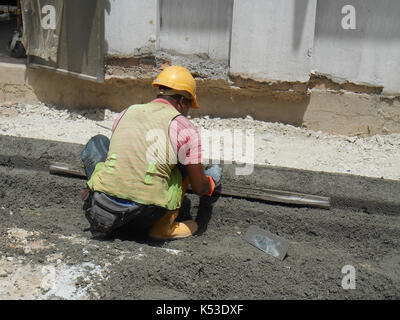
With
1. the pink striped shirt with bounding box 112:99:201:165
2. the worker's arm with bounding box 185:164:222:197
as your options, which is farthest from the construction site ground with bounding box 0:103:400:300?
the pink striped shirt with bounding box 112:99:201:165

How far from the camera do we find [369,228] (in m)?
4.29

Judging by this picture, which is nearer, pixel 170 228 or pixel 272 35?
pixel 170 228

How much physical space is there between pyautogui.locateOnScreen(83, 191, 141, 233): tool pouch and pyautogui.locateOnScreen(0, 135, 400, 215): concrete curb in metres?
1.11

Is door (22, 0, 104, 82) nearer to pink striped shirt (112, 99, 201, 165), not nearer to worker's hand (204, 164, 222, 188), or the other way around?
worker's hand (204, 164, 222, 188)

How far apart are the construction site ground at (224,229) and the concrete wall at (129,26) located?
89 cm

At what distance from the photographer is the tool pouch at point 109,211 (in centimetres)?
381

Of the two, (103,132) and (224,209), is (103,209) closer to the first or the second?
(224,209)

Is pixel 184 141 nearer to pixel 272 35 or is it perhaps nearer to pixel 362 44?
pixel 272 35

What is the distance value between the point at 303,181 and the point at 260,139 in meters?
1.28

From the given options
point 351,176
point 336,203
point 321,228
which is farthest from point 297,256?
point 351,176

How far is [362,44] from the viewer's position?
18.1ft

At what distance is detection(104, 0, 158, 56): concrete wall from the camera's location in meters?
5.85

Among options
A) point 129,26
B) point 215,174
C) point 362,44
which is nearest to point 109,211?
point 215,174

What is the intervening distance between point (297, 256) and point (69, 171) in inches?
87.5
